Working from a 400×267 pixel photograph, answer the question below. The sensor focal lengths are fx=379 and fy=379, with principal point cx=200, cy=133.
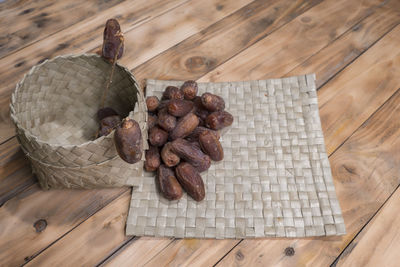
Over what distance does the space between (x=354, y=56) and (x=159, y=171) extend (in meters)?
0.76

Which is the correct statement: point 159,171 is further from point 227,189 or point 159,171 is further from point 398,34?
point 398,34

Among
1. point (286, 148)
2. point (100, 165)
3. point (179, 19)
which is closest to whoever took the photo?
point (100, 165)

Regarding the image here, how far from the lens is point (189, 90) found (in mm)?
1033

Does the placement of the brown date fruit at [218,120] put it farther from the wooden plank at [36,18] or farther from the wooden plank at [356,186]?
the wooden plank at [36,18]

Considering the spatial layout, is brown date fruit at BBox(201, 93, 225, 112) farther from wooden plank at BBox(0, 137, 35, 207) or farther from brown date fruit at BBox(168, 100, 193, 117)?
wooden plank at BBox(0, 137, 35, 207)

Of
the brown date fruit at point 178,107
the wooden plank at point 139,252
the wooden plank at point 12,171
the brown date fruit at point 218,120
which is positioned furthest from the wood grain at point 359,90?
the wooden plank at point 12,171

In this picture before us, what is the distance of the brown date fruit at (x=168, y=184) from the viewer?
2.88 ft

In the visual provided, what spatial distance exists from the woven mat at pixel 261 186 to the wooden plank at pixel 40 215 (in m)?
0.11

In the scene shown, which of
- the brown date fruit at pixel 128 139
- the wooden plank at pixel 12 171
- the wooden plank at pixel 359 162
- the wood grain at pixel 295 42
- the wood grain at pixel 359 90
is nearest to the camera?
the brown date fruit at pixel 128 139

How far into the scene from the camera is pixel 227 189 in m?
0.91

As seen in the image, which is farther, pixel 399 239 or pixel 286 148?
pixel 286 148

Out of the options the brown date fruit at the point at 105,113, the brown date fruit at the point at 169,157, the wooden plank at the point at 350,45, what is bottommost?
the wooden plank at the point at 350,45

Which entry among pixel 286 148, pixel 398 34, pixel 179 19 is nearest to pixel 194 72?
pixel 179 19

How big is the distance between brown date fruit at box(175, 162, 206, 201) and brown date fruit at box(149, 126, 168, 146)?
0.08 m
